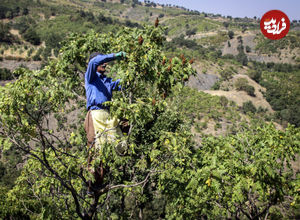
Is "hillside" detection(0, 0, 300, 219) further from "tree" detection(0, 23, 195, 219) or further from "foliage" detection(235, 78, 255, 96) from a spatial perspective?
"foliage" detection(235, 78, 255, 96)

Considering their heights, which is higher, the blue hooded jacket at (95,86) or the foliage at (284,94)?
the blue hooded jacket at (95,86)

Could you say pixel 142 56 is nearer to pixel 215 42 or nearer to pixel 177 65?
pixel 177 65

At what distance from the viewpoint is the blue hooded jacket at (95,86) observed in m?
3.23

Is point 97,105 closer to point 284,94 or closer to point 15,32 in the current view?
point 284,94

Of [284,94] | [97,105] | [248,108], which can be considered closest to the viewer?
[97,105]

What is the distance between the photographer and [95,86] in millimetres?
3447

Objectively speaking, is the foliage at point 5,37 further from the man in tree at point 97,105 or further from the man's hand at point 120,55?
the man's hand at point 120,55

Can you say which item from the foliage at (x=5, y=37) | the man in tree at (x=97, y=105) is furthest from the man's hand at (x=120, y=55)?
the foliage at (x=5, y=37)

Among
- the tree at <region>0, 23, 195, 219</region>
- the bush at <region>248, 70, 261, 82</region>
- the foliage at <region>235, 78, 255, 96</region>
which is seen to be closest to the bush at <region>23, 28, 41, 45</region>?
the foliage at <region>235, 78, 255, 96</region>

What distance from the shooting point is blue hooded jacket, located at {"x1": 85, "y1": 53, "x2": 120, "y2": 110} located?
3234mm

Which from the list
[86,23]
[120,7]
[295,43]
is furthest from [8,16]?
[120,7]

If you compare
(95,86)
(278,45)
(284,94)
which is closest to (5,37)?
(95,86)

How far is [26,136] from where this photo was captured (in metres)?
3.46

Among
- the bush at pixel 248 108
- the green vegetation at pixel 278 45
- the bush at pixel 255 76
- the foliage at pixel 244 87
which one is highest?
the green vegetation at pixel 278 45
